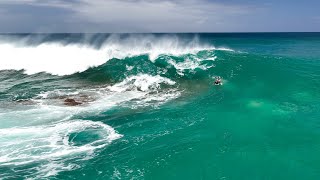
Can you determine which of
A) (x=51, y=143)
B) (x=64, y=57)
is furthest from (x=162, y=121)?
(x=64, y=57)

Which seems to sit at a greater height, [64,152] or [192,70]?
[192,70]

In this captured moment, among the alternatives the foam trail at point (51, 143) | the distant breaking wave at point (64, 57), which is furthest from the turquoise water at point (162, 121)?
the distant breaking wave at point (64, 57)

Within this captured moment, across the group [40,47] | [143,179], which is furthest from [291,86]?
[40,47]

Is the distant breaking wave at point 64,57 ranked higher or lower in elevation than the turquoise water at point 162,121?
higher

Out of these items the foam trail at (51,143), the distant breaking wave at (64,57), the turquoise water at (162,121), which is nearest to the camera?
the turquoise water at (162,121)

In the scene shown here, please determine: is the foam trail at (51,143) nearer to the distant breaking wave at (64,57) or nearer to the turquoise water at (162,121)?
the turquoise water at (162,121)

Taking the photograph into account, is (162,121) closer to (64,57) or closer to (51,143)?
(51,143)

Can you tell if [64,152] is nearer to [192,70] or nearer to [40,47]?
[192,70]

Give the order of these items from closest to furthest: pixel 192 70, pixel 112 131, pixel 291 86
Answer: pixel 112 131
pixel 291 86
pixel 192 70
